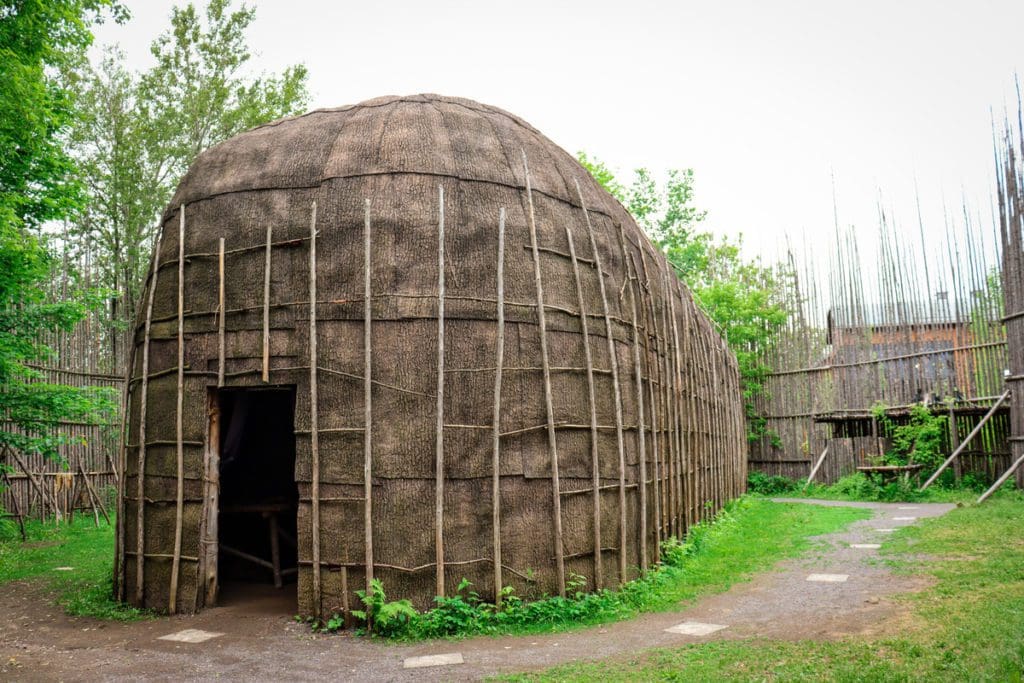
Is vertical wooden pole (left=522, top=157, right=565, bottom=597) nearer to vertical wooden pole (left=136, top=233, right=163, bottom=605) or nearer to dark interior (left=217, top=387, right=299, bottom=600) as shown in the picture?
dark interior (left=217, top=387, right=299, bottom=600)

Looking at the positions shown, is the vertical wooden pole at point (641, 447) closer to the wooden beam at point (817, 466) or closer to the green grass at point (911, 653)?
the green grass at point (911, 653)

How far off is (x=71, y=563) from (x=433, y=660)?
8.25 meters

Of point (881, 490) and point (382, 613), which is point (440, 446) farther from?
point (881, 490)

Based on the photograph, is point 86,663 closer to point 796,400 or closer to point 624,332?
point 624,332

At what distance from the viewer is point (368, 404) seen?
771 centimetres

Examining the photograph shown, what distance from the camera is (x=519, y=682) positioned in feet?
18.7

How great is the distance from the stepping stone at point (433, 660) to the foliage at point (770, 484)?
15306 mm

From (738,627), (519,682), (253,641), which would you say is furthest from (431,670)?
(738,627)

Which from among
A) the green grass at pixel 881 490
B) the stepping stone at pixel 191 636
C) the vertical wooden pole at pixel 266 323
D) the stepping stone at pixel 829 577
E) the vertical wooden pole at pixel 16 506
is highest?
the vertical wooden pole at pixel 266 323

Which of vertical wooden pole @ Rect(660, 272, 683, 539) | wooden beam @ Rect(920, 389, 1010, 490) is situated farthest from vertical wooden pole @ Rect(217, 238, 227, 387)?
wooden beam @ Rect(920, 389, 1010, 490)

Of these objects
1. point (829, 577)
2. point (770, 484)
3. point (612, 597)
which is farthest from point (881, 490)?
point (612, 597)

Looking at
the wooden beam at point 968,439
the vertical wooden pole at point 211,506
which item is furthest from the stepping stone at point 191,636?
the wooden beam at point 968,439

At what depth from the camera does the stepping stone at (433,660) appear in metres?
6.35

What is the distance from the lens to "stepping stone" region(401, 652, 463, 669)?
635 cm
